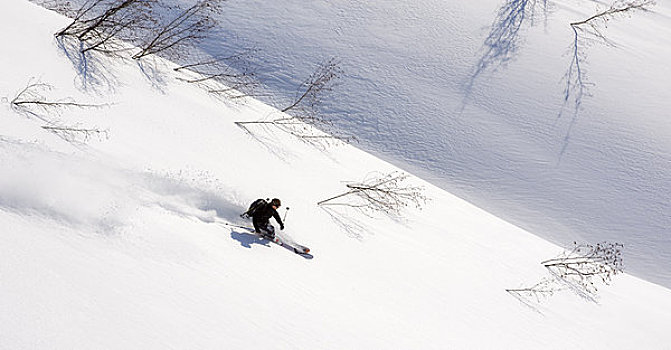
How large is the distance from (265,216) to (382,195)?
3618mm

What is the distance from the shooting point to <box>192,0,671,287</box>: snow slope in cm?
1254

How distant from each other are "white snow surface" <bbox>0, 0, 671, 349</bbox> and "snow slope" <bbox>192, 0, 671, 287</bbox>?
0.15 m

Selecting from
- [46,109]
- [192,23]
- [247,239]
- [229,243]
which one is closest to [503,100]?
[247,239]

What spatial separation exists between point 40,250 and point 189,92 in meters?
5.35

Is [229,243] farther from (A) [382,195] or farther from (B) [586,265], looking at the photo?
(B) [586,265]

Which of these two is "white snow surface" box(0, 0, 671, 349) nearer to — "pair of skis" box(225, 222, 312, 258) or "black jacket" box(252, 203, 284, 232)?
"pair of skis" box(225, 222, 312, 258)

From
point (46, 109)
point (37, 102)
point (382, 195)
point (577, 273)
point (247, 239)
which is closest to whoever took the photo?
point (37, 102)

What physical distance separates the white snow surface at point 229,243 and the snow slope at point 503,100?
0.15m

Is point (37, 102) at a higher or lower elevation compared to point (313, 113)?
lower

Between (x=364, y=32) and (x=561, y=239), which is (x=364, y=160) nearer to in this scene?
(x=364, y=32)

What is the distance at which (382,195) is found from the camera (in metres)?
10.3

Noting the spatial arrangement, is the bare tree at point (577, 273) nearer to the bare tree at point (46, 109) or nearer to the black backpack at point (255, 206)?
the black backpack at point (255, 206)

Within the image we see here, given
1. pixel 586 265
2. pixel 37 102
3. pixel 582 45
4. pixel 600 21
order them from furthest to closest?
pixel 600 21 < pixel 582 45 < pixel 586 265 < pixel 37 102

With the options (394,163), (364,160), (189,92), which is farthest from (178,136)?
(394,163)
